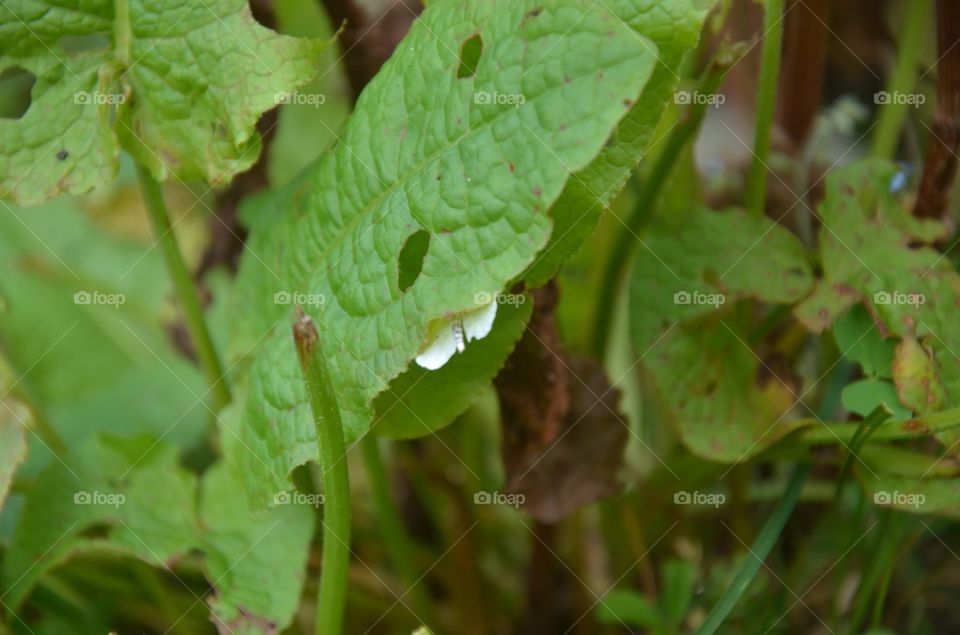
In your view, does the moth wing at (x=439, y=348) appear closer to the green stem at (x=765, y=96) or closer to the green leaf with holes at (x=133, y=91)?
the green leaf with holes at (x=133, y=91)

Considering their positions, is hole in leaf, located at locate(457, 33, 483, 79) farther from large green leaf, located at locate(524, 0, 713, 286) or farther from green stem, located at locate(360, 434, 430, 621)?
green stem, located at locate(360, 434, 430, 621)

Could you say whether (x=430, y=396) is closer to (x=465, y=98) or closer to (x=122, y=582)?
(x=465, y=98)

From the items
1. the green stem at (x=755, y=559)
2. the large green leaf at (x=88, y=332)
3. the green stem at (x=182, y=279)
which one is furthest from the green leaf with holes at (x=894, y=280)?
the large green leaf at (x=88, y=332)

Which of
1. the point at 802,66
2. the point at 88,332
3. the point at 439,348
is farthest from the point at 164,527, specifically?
the point at 802,66

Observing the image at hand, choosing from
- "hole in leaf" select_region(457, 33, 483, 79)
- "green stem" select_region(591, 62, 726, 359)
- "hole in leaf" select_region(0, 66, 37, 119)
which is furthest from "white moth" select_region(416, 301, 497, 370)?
"hole in leaf" select_region(0, 66, 37, 119)

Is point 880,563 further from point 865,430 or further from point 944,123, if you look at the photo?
point 944,123

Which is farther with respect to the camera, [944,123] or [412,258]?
[944,123]
